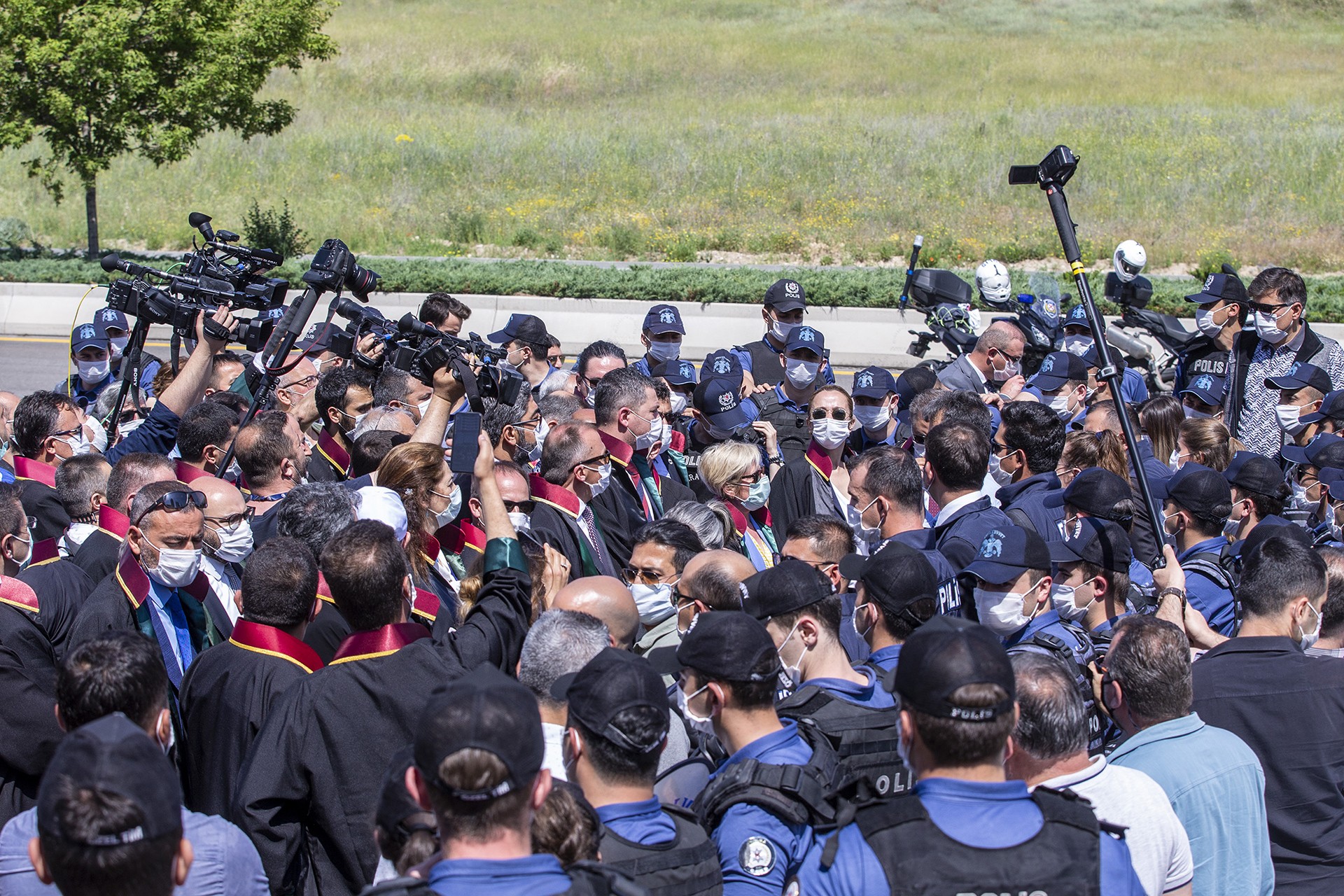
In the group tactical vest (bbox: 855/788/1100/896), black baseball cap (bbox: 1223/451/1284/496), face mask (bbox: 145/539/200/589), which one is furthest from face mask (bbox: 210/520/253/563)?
black baseball cap (bbox: 1223/451/1284/496)

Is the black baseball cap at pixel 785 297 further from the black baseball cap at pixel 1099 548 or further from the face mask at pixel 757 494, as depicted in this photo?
the black baseball cap at pixel 1099 548

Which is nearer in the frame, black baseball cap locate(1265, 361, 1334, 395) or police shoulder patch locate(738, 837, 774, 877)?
police shoulder patch locate(738, 837, 774, 877)

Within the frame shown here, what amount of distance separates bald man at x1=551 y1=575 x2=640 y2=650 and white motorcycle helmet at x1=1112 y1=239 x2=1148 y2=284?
8.07 metres

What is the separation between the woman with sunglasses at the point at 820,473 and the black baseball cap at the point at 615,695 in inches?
152

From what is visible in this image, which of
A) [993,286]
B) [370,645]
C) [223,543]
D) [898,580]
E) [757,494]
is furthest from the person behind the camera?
[993,286]

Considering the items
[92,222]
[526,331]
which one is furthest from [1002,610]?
[92,222]

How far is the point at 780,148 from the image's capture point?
30703 millimetres

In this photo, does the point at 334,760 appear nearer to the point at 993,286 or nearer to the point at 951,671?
the point at 951,671

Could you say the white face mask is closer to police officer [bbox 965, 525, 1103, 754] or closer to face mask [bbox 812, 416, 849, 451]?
face mask [bbox 812, 416, 849, 451]

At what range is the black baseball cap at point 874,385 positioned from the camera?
7.86 meters

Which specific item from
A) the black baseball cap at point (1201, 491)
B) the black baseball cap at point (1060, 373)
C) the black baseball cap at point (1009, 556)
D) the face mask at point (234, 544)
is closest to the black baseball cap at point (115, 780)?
the face mask at point (234, 544)

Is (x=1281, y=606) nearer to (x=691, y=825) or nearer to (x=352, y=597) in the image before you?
(x=691, y=825)

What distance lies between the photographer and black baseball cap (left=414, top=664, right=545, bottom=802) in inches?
108

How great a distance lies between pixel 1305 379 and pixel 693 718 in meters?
5.82
